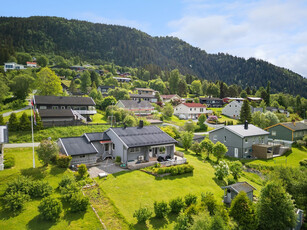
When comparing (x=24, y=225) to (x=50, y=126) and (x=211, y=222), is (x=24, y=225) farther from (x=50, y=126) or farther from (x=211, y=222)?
(x=50, y=126)

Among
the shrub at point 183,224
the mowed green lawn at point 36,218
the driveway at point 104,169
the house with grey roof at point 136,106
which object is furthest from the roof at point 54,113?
the shrub at point 183,224

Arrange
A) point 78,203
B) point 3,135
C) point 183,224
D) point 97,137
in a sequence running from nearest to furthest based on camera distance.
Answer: point 183,224 → point 78,203 → point 3,135 → point 97,137

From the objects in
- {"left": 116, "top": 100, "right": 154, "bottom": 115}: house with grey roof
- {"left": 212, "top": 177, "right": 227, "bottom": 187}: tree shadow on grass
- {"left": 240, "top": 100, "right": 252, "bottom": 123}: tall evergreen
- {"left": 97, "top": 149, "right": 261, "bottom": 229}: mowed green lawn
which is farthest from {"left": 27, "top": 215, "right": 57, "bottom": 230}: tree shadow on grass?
{"left": 240, "top": 100, "right": 252, "bottom": 123}: tall evergreen

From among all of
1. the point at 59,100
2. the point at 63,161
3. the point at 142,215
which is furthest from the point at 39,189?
the point at 59,100

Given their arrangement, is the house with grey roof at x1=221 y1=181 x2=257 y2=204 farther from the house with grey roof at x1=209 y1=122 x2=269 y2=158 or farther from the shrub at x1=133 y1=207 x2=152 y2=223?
the house with grey roof at x1=209 y1=122 x2=269 y2=158

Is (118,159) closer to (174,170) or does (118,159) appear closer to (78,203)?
(174,170)

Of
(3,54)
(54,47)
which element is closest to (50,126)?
(3,54)

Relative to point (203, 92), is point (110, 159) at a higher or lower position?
lower
